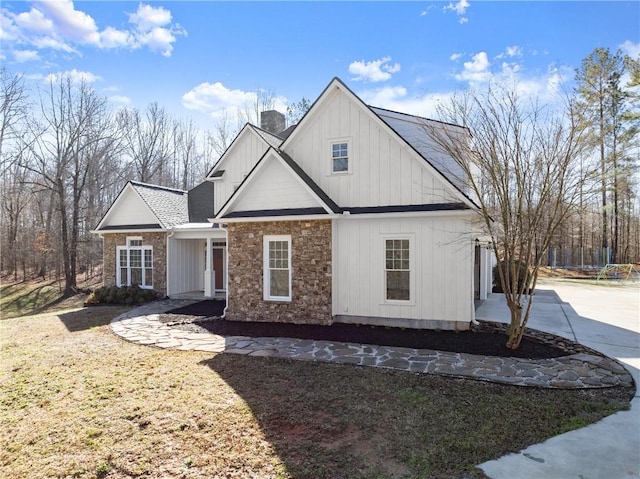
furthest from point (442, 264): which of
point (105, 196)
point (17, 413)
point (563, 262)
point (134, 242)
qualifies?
point (105, 196)

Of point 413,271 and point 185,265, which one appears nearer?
point 413,271

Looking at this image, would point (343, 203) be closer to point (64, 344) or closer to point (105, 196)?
point (64, 344)

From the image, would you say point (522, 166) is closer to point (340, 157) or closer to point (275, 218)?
point (340, 157)

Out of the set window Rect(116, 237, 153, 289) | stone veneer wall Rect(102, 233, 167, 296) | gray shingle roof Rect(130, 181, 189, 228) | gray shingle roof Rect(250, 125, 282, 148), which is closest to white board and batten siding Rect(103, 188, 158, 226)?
gray shingle roof Rect(130, 181, 189, 228)

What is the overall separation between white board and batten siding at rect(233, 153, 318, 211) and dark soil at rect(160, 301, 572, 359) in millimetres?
3499

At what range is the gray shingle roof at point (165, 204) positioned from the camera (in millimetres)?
16984

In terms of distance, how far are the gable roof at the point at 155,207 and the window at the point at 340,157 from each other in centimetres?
899

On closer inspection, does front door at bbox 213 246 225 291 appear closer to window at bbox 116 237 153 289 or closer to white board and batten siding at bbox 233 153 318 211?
window at bbox 116 237 153 289

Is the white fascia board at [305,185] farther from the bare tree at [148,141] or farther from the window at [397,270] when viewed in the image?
the bare tree at [148,141]

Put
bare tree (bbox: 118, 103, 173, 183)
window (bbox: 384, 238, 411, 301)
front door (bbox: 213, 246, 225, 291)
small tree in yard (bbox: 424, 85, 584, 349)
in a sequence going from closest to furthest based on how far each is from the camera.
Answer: small tree in yard (bbox: 424, 85, 584, 349) → window (bbox: 384, 238, 411, 301) → front door (bbox: 213, 246, 225, 291) → bare tree (bbox: 118, 103, 173, 183)

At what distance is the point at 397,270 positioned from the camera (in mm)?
10055

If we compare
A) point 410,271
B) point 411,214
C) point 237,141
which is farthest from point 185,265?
point 411,214

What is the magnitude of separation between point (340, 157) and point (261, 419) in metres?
7.72

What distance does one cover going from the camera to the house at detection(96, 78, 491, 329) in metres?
9.61
